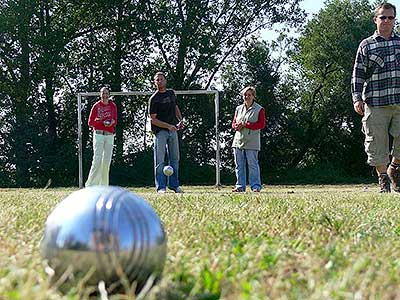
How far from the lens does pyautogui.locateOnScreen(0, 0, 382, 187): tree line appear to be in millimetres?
23562

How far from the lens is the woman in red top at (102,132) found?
1098cm

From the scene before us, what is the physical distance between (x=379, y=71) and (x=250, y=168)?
10.4 ft

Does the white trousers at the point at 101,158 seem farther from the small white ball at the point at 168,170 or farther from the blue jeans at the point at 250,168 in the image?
the blue jeans at the point at 250,168

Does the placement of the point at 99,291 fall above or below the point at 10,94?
below

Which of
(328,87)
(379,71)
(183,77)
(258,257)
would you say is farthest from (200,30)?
(258,257)

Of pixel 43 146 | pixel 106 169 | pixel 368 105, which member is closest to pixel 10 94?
pixel 43 146

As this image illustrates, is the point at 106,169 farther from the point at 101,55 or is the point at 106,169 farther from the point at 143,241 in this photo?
the point at 101,55

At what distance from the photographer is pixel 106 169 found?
11.2 metres

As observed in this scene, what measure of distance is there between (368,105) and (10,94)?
19.3 m

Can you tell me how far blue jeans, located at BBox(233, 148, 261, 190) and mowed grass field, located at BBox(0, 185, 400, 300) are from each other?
5.99m

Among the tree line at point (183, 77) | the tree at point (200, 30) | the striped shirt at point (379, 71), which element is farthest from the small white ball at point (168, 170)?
the tree at point (200, 30)

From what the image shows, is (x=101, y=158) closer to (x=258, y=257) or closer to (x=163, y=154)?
(x=163, y=154)

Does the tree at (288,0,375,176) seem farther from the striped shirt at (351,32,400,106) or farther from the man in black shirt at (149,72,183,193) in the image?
the striped shirt at (351,32,400,106)

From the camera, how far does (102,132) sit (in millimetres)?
11242
